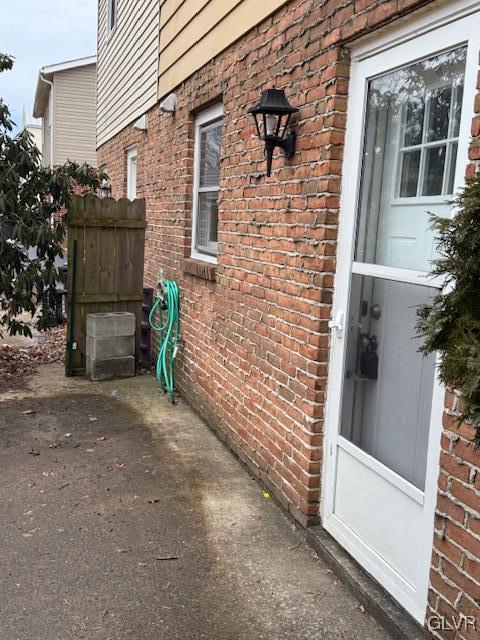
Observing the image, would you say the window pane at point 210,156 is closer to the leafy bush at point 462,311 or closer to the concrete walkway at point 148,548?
the concrete walkway at point 148,548

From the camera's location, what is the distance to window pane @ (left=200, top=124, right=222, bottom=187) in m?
5.14

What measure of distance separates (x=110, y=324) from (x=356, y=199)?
389cm

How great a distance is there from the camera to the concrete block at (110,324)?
618 cm

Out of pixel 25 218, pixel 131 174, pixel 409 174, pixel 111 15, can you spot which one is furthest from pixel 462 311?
pixel 111 15

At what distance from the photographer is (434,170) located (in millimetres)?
2459

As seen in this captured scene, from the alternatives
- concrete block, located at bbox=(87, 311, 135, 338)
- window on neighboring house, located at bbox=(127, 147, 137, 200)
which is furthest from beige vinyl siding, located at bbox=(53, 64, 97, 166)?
concrete block, located at bbox=(87, 311, 135, 338)

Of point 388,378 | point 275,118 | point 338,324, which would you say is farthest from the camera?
point 275,118

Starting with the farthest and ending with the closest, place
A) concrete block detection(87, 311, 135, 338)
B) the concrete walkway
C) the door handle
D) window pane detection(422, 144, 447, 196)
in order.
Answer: concrete block detection(87, 311, 135, 338) < the door handle < the concrete walkway < window pane detection(422, 144, 447, 196)

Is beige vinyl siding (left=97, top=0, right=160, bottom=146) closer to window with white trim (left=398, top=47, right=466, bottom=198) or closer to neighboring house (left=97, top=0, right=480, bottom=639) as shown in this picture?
neighboring house (left=97, top=0, right=480, bottom=639)

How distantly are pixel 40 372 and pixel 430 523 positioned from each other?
16.8ft

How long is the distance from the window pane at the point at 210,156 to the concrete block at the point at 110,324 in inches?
66.7

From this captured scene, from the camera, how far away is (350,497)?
2.98m

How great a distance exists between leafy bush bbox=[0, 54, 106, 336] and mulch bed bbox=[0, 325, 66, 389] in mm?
454

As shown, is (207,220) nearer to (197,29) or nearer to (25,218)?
(197,29)
